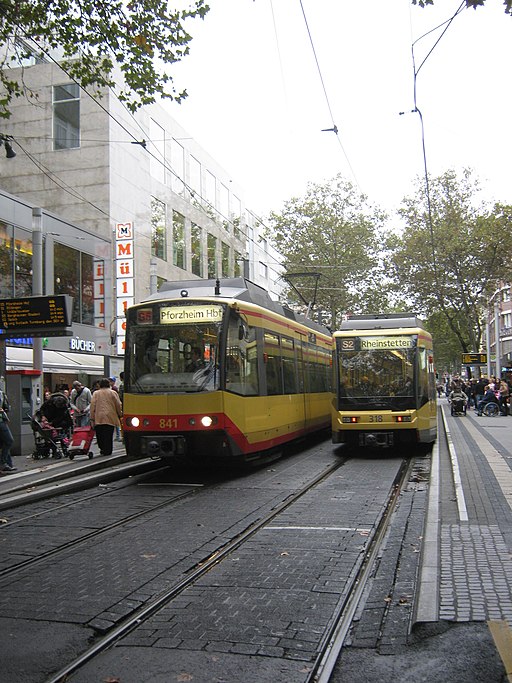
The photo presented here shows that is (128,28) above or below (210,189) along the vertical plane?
below

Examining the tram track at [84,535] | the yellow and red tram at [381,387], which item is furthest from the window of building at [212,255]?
the tram track at [84,535]

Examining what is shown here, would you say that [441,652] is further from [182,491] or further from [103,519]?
[182,491]

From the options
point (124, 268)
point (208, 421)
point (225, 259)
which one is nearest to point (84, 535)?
point (208, 421)

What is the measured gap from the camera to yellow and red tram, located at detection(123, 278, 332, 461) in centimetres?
1104

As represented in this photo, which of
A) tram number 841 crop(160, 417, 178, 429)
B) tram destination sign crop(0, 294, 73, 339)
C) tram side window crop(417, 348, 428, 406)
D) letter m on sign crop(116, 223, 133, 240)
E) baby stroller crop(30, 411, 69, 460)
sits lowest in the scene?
baby stroller crop(30, 411, 69, 460)

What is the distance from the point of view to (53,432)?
45.3 feet

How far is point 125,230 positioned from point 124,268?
1616 mm

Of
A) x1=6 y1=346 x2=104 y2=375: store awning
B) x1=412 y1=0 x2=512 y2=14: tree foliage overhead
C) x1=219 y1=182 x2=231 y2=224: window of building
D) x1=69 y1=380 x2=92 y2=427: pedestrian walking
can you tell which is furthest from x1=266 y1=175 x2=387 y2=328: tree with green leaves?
x1=412 y1=0 x2=512 y2=14: tree foliage overhead

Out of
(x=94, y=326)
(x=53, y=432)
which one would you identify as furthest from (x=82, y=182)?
(x=53, y=432)

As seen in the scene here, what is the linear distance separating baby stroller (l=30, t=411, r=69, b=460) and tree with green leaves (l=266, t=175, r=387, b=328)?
101 ft

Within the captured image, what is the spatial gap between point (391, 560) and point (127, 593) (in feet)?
7.87

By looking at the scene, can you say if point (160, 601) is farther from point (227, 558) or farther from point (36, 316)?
point (36, 316)

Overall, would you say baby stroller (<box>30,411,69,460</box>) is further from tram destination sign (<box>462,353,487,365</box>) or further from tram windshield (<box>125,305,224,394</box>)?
tram destination sign (<box>462,353,487,365</box>)

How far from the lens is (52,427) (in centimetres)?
1395
